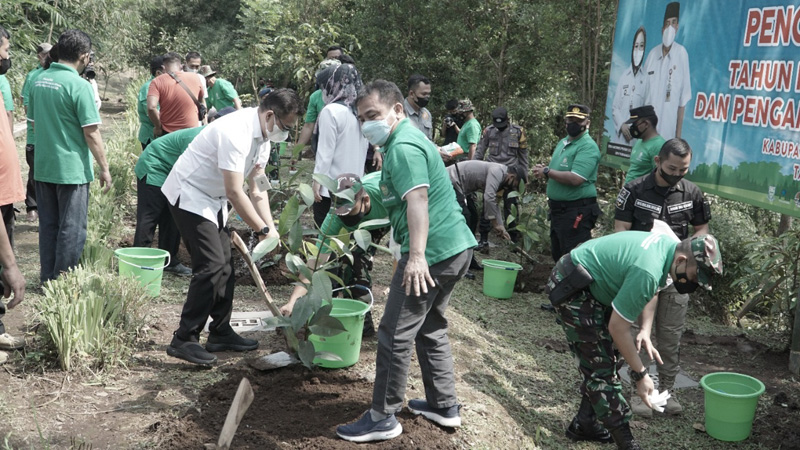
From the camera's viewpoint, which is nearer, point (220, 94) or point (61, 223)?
point (61, 223)

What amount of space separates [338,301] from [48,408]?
161 centimetres

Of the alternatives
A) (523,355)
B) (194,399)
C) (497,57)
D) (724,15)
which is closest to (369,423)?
(194,399)

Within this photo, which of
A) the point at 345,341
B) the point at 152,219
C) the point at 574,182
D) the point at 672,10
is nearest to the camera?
the point at 345,341

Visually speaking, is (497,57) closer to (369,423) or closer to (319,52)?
(319,52)

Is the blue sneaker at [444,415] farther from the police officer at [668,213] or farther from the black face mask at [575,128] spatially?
the black face mask at [575,128]

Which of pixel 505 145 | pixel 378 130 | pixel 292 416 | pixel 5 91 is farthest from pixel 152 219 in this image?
pixel 505 145

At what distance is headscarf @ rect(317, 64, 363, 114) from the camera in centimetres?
546

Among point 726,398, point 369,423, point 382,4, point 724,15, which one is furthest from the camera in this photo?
point 382,4

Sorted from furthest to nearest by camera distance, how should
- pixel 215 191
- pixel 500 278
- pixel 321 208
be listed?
1. pixel 500 278
2. pixel 321 208
3. pixel 215 191

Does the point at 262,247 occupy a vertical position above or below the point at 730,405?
above

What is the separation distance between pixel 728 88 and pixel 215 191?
4431 mm

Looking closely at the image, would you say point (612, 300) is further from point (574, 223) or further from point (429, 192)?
point (574, 223)

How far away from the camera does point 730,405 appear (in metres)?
4.09

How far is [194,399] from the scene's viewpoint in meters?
3.67
